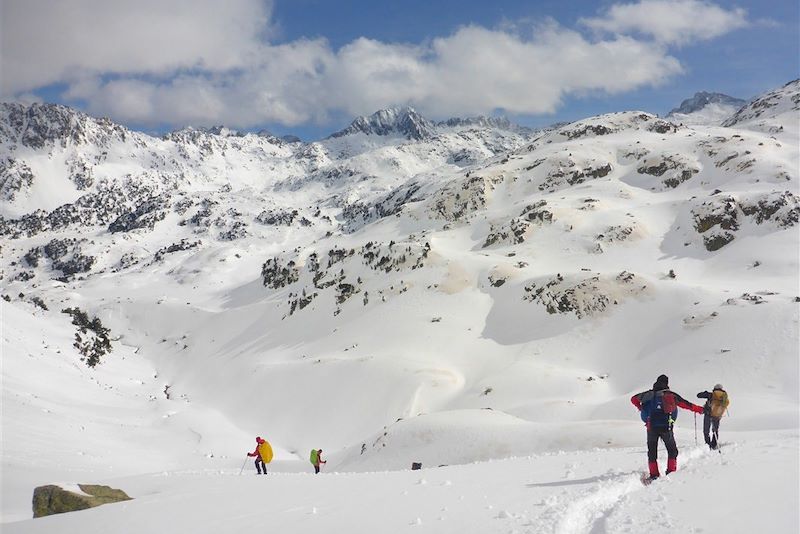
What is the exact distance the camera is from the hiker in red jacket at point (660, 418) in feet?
37.8

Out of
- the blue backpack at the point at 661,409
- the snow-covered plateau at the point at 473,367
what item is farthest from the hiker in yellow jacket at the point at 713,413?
the blue backpack at the point at 661,409

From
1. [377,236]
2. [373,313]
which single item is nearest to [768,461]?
[373,313]

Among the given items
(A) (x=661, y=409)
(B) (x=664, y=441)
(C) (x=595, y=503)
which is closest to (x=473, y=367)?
(A) (x=661, y=409)

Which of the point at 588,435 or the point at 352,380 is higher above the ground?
the point at 352,380

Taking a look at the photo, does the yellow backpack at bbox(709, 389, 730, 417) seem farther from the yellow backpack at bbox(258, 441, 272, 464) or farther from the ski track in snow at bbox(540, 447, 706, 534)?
the yellow backpack at bbox(258, 441, 272, 464)

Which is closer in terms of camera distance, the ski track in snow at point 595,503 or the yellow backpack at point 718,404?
the ski track in snow at point 595,503

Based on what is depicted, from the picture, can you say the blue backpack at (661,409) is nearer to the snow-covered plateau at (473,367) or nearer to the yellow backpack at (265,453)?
the snow-covered plateau at (473,367)

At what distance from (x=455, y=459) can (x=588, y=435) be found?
7269 millimetres

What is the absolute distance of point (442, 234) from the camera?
96.0 m

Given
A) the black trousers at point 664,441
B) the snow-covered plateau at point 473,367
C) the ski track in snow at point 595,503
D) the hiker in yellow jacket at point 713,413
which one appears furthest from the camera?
the hiker in yellow jacket at point 713,413

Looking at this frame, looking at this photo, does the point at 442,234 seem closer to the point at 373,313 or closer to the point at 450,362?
the point at 373,313

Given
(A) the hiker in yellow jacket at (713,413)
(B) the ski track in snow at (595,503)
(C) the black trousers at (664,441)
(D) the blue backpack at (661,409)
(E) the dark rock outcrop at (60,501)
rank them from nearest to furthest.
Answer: (B) the ski track in snow at (595,503), (C) the black trousers at (664,441), (D) the blue backpack at (661,409), (E) the dark rock outcrop at (60,501), (A) the hiker in yellow jacket at (713,413)

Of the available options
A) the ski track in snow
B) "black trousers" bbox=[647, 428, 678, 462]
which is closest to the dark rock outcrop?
the ski track in snow

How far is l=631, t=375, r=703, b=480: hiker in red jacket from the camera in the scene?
11516mm
